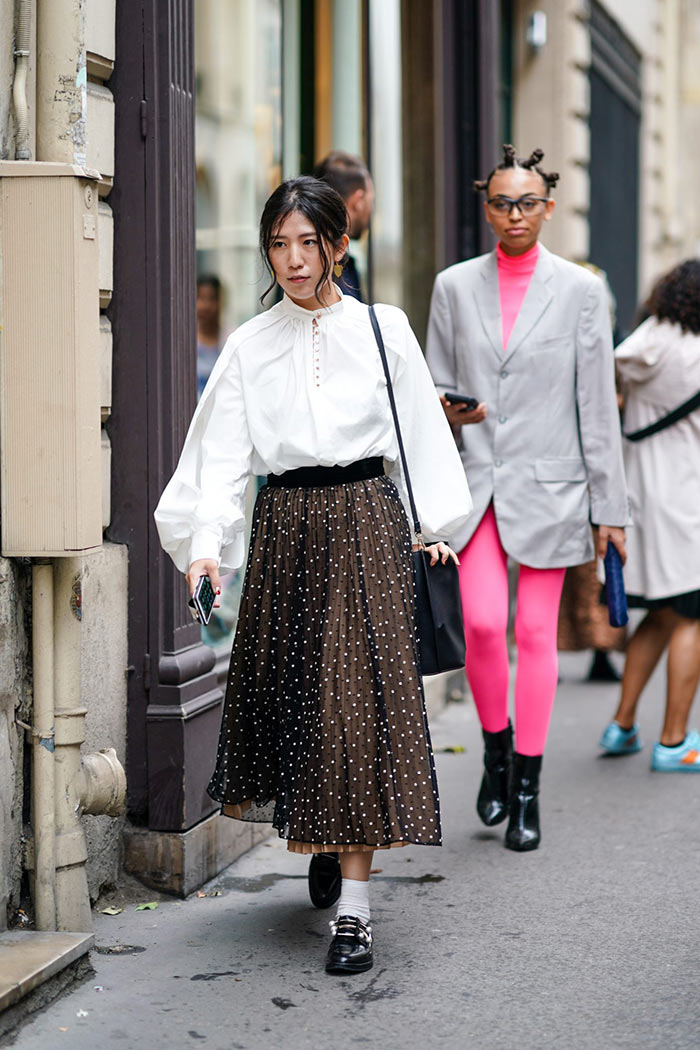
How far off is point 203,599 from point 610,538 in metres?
1.83

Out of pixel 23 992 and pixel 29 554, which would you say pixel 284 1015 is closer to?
pixel 23 992

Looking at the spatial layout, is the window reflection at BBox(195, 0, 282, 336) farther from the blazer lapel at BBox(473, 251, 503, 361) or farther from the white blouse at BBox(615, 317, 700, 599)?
the white blouse at BBox(615, 317, 700, 599)

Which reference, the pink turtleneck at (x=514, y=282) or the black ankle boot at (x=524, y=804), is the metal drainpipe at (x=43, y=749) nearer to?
the black ankle boot at (x=524, y=804)

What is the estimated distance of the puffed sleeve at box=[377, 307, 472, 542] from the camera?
157 inches

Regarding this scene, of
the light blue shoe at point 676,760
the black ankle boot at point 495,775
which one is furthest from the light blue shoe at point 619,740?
the black ankle boot at point 495,775

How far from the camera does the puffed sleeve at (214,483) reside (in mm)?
3781

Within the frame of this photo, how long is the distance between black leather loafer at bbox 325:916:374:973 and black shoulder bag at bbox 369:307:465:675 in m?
0.64

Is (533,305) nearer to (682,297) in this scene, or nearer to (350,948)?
(682,297)

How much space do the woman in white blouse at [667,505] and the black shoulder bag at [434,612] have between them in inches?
86.1

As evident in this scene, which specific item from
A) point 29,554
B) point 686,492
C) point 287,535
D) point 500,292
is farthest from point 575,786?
point 29,554

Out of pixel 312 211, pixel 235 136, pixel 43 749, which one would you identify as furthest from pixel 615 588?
pixel 235 136

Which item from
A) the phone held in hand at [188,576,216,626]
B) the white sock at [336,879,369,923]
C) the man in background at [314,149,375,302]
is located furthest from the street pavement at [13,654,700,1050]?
the man in background at [314,149,375,302]

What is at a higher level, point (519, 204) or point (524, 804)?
point (519, 204)

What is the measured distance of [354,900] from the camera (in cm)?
388
